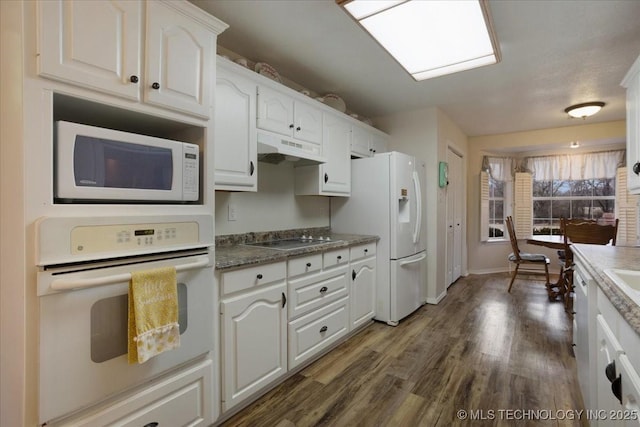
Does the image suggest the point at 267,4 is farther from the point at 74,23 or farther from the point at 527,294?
the point at 527,294

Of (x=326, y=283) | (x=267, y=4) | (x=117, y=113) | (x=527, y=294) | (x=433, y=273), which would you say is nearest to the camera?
(x=117, y=113)

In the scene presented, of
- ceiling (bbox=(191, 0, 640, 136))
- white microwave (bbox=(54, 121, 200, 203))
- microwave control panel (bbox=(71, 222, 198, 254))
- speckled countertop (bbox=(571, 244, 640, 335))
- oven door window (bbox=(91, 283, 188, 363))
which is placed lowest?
oven door window (bbox=(91, 283, 188, 363))

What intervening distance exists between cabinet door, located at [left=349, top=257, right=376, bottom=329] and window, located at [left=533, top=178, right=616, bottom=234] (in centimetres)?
425

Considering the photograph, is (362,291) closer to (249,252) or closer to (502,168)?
(249,252)

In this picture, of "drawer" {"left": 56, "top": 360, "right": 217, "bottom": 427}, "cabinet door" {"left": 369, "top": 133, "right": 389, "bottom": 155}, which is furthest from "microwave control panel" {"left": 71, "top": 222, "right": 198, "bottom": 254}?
"cabinet door" {"left": 369, "top": 133, "right": 389, "bottom": 155}

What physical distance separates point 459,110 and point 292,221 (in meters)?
2.65

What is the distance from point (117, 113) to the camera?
1.34m

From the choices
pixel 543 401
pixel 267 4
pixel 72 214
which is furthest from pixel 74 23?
pixel 543 401

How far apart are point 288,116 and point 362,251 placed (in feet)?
4.60

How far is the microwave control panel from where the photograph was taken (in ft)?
3.54

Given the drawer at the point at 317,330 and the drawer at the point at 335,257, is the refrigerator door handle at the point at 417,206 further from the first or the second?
the drawer at the point at 317,330

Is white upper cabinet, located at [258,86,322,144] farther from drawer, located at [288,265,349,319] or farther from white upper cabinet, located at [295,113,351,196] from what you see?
drawer, located at [288,265,349,319]

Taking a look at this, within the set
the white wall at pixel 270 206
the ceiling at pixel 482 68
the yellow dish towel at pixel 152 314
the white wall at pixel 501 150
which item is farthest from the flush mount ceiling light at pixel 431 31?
the white wall at pixel 501 150

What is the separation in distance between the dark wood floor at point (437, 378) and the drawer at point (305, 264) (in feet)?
2.44
